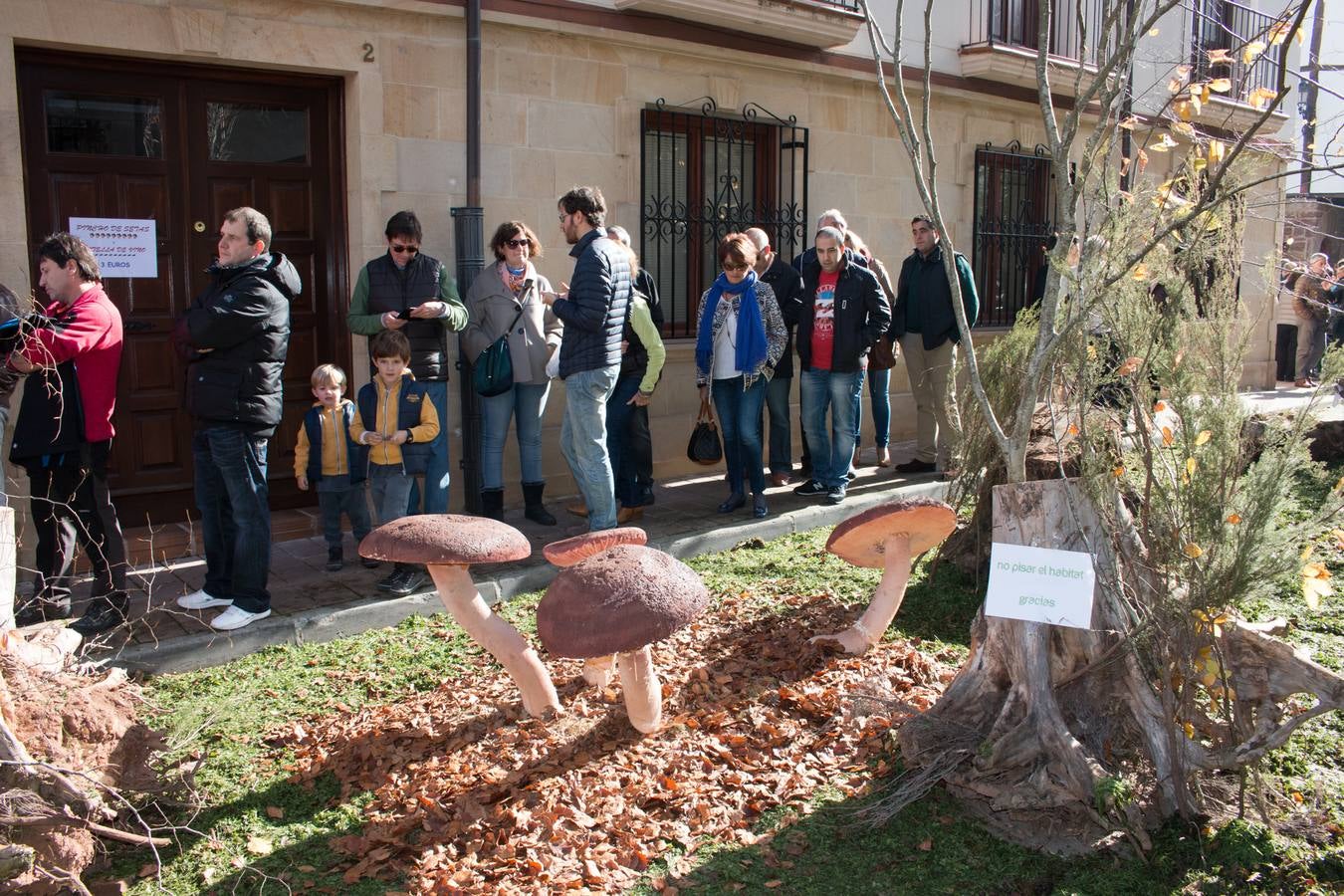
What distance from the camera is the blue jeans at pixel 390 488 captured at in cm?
640

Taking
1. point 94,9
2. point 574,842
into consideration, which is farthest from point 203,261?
point 574,842

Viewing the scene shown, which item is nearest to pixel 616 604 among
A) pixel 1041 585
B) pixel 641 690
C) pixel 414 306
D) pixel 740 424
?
pixel 641 690

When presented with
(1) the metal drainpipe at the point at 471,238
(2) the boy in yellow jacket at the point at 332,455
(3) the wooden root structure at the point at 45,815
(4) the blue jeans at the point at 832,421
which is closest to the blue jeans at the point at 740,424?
(4) the blue jeans at the point at 832,421

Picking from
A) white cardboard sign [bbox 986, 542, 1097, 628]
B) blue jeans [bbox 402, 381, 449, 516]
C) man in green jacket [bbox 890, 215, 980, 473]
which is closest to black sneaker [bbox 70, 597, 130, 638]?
blue jeans [bbox 402, 381, 449, 516]

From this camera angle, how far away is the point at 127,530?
733cm

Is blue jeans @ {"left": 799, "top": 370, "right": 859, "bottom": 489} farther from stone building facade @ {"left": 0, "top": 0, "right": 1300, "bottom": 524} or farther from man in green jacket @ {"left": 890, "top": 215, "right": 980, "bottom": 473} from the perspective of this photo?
stone building facade @ {"left": 0, "top": 0, "right": 1300, "bottom": 524}

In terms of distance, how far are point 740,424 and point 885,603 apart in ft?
9.97

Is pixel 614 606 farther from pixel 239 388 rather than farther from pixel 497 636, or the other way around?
pixel 239 388

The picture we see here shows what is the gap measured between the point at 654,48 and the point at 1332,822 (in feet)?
24.0

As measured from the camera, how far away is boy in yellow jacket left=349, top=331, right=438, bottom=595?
6367 mm

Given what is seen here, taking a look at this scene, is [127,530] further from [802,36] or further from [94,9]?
[802,36]

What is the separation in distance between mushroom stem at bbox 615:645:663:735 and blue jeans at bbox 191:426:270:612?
2.37 meters

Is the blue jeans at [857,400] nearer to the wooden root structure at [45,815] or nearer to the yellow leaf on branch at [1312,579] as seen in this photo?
the yellow leaf on branch at [1312,579]

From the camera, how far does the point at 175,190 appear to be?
24.1 ft
